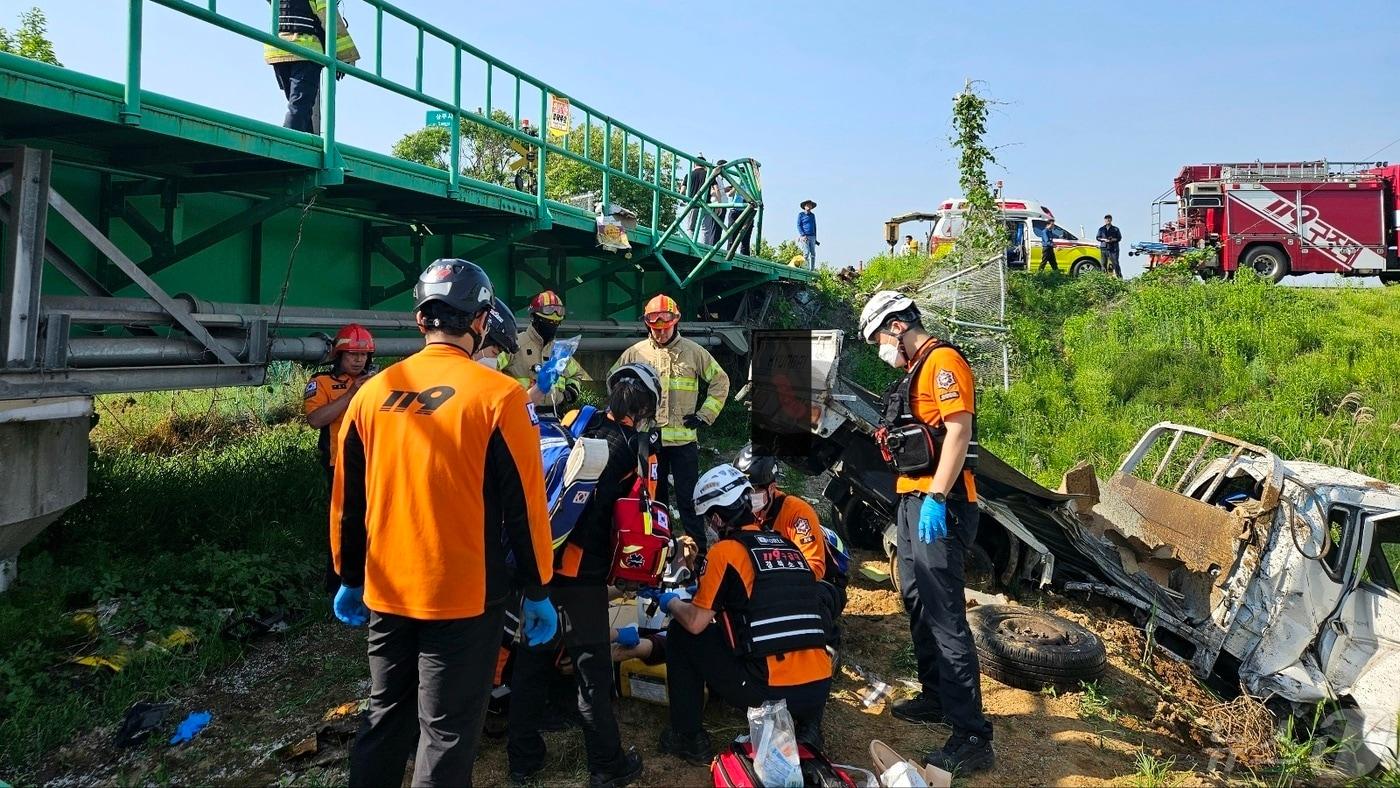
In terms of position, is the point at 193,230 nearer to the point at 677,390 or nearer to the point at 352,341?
the point at 352,341

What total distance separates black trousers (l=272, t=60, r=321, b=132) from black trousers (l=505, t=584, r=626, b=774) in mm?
4086

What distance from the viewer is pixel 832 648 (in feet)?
14.9

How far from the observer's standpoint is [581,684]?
11.2 feet

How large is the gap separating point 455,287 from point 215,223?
3918 millimetres

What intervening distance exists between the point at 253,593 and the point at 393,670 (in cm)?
339

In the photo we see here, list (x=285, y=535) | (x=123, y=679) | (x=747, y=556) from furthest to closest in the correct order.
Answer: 1. (x=285, y=535)
2. (x=123, y=679)
3. (x=747, y=556)

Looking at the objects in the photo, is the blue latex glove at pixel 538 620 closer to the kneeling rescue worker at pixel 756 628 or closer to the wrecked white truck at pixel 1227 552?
the kneeling rescue worker at pixel 756 628

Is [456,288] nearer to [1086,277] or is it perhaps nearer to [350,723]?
[350,723]

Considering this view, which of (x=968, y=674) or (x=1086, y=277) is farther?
(x=1086, y=277)

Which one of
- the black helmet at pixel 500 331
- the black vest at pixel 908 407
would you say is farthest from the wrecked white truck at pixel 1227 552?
the black helmet at pixel 500 331

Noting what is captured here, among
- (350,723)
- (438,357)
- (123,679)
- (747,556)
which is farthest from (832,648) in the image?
(123,679)

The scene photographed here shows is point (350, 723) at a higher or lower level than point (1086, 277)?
lower

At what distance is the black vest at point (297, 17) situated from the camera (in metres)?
5.43

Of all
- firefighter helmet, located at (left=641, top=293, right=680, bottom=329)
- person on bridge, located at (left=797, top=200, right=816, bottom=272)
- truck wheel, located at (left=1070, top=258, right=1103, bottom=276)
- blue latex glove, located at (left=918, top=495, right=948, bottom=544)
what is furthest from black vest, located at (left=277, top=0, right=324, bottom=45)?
truck wheel, located at (left=1070, top=258, right=1103, bottom=276)
